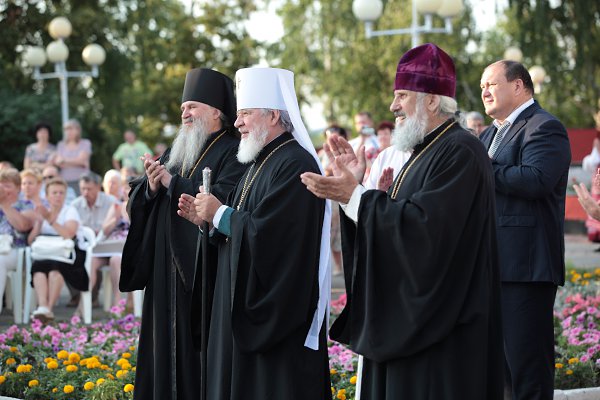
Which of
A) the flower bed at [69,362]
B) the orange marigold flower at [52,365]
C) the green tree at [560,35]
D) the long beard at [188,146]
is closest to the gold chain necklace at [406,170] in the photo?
the long beard at [188,146]

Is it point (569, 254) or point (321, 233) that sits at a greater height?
point (321, 233)

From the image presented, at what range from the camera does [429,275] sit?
450 cm

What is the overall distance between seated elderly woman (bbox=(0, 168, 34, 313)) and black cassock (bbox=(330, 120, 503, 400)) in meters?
6.69

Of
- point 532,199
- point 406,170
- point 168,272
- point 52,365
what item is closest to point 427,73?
point 406,170

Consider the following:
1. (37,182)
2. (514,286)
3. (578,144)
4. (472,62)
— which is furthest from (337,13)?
(514,286)

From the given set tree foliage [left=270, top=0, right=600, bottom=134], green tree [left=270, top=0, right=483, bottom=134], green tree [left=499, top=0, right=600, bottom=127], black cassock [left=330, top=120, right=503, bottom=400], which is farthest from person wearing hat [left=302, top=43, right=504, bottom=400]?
green tree [left=270, top=0, right=483, bottom=134]

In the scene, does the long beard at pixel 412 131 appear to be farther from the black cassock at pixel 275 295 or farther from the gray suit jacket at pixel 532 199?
the gray suit jacket at pixel 532 199

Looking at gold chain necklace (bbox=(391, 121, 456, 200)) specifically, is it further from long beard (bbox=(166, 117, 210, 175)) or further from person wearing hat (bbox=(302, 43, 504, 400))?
long beard (bbox=(166, 117, 210, 175))

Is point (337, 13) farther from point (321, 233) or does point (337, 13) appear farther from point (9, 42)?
point (321, 233)

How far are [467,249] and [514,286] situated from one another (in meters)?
1.58

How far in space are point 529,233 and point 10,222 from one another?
20.9 ft

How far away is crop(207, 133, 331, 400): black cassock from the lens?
207 inches

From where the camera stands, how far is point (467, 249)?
4.57 m

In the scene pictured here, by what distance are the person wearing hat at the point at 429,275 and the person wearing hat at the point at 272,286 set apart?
549 mm
